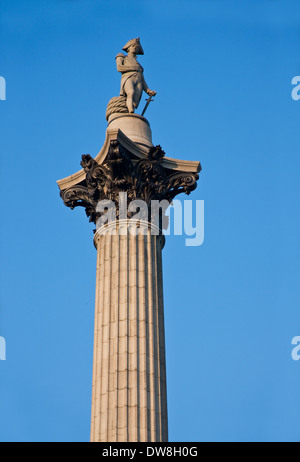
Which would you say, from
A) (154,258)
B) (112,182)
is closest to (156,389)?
(154,258)

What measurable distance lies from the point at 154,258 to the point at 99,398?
217 inches

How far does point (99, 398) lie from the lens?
30109mm

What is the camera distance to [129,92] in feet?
123

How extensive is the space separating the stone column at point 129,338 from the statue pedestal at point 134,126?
3.66m

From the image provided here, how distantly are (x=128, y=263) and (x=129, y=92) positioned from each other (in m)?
8.13

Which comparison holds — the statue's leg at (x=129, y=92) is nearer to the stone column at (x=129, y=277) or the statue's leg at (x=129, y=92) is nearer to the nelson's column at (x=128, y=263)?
the nelson's column at (x=128, y=263)

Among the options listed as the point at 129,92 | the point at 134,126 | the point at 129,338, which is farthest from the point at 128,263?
the point at 129,92

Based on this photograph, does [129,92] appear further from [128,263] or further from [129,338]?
[129,338]

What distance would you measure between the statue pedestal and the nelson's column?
37 mm

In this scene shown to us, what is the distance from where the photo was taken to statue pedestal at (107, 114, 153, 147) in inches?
1403

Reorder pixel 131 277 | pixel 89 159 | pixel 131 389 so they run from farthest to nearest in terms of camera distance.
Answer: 1. pixel 89 159
2. pixel 131 277
3. pixel 131 389
